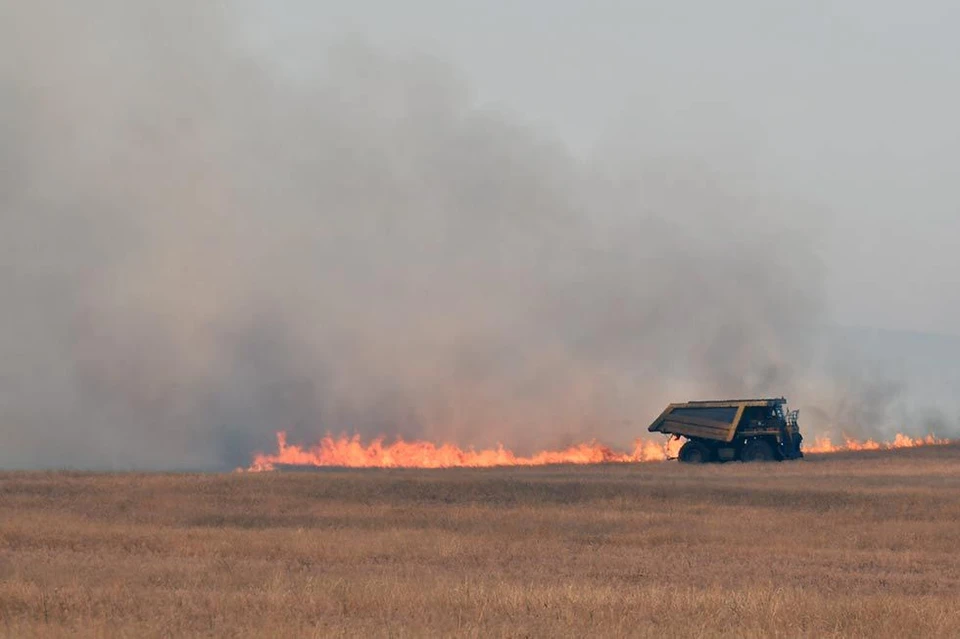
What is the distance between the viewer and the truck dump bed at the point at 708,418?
2347 inches

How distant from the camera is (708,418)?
199ft

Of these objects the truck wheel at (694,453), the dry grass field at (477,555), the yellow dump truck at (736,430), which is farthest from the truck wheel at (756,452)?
the dry grass field at (477,555)

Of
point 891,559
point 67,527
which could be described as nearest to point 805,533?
point 891,559

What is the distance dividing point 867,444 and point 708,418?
64.1 feet

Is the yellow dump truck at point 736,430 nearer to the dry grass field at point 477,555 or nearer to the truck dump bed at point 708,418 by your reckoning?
the truck dump bed at point 708,418

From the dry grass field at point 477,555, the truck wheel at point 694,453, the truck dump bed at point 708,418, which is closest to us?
the dry grass field at point 477,555

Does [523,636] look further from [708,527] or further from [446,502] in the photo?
[446,502]

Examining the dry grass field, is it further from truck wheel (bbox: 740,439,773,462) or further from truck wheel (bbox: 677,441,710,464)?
truck wheel (bbox: 677,441,710,464)

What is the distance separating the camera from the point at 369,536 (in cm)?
2633

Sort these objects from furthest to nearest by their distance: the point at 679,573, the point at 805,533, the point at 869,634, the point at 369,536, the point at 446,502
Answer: the point at 446,502 < the point at 805,533 < the point at 369,536 < the point at 679,573 < the point at 869,634

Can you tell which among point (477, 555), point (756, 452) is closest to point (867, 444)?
point (756, 452)

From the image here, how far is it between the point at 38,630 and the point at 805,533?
19983 millimetres

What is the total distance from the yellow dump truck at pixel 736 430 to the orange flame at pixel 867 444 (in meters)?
9.55

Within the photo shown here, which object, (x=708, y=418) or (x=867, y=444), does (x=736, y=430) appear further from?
(x=867, y=444)
